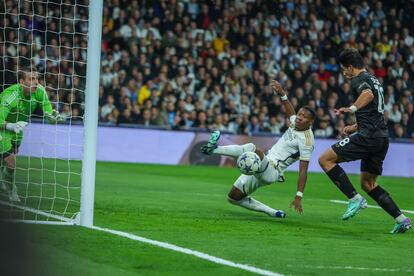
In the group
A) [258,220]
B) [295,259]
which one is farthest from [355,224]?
[295,259]

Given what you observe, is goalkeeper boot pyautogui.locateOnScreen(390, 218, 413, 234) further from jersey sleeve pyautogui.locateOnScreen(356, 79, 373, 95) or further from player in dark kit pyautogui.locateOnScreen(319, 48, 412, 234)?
jersey sleeve pyautogui.locateOnScreen(356, 79, 373, 95)

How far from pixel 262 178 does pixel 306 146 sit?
2.42 ft

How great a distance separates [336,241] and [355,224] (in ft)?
6.93

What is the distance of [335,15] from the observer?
27.9m

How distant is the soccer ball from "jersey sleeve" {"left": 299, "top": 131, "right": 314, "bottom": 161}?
2.69 ft

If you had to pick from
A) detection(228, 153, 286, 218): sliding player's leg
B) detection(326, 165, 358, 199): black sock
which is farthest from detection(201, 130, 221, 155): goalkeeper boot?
detection(326, 165, 358, 199): black sock

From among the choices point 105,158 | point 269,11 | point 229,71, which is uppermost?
point 269,11

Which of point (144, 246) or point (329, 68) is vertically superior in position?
point (329, 68)

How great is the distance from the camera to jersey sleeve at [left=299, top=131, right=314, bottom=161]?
10.0 metres

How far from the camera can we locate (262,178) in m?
9.89

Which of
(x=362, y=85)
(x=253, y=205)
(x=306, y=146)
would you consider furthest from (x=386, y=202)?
(x=253, y=205)

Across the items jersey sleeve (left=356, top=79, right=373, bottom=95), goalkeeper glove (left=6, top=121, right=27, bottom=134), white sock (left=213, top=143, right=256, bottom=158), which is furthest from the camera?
goalkeeper glove (left=6, top=121, right=27, bottom=134)

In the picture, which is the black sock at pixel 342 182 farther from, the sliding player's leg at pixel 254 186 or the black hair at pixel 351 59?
the black hair at pixel 351 59

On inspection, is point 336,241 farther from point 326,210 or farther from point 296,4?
point 296,4
